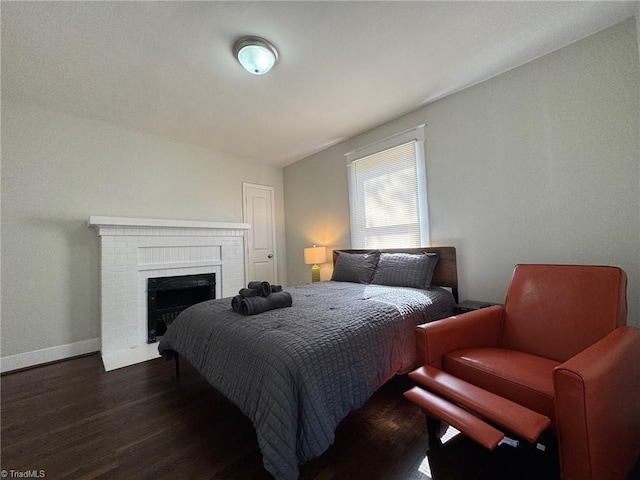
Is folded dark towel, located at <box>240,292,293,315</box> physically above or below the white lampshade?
below

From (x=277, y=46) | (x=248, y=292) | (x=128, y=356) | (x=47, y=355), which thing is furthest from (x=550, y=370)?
(x=47, y=355)

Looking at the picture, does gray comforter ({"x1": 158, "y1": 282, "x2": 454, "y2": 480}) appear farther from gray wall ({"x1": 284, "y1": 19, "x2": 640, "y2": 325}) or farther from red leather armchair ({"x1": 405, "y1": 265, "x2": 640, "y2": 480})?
gray wall ({"x1": 284, "y1": 19, "x2": 640, "y2": 325})

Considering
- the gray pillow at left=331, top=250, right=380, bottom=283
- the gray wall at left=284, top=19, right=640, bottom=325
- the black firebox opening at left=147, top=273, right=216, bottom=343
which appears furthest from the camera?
the black firebox opening at left=147, top=273, right=216, bottom=343

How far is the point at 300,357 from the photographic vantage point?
1.19 metres

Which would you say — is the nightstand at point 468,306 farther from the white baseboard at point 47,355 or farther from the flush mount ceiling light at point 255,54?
the white baseboard at point 47,355

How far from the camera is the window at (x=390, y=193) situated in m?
3.02

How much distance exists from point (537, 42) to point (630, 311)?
2189 millimetres

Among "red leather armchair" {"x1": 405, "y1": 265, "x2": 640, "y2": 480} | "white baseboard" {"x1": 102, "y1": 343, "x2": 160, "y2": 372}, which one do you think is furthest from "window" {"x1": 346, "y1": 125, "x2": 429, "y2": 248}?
"white baseboard" {"x1": 102, "y1": 343, "x2": 160, "y2": 372}

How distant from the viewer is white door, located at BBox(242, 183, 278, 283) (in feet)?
14.6

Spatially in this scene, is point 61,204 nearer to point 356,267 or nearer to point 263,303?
point 263,303

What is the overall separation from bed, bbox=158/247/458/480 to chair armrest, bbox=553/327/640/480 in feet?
2.70

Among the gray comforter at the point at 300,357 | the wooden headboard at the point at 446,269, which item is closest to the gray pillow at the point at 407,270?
the wooden headboard at the point at 446,269

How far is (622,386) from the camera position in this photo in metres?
1.07

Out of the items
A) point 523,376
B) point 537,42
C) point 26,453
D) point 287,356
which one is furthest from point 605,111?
point 26,453
